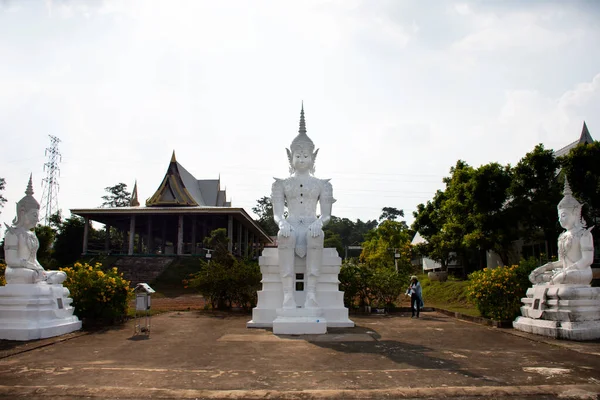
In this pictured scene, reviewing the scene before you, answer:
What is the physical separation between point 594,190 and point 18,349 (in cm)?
1616

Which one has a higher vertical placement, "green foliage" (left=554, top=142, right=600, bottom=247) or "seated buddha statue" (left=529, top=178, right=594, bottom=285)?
"green foliage" (left=554, top=142, right=600, bottom=247)

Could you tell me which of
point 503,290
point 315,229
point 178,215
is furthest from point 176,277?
point 503,290

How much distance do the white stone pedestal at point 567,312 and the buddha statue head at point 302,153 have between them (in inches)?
182

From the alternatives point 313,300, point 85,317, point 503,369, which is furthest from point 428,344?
point 85,317

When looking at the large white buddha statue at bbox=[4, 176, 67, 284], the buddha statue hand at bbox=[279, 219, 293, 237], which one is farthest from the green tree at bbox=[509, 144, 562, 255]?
the large white buddha statue at bbox=[4, 176, 67, 284]

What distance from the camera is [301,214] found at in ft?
29.0

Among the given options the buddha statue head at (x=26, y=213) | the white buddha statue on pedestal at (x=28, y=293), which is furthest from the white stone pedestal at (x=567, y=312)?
the buddha statue head at (x=26, y=213)

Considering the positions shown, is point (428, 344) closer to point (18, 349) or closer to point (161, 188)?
point (18, 349)

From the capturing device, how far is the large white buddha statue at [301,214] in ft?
26.0

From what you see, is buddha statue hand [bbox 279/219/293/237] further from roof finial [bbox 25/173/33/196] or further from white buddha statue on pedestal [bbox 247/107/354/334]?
roof finial [bbox 25/173/33/196]

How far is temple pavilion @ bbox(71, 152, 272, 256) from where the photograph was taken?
104 feet

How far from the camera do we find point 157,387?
3920mm

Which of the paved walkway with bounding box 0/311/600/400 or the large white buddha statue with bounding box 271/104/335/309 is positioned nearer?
the paved walkway with bounding box 0/311/600/400

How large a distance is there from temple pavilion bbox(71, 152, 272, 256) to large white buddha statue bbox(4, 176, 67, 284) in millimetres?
21801
